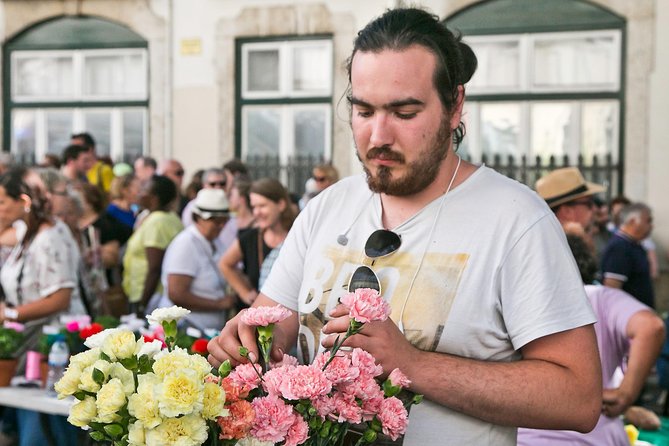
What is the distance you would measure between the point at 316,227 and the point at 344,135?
10.2 metres

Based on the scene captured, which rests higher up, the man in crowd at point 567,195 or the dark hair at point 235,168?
the man in crowd at point 567,195

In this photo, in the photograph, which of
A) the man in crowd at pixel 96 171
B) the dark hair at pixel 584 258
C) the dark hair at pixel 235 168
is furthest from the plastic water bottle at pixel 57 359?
the man in crowd at pixel 96 171

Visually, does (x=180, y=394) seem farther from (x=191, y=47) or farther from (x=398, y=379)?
(x=191, y=47)

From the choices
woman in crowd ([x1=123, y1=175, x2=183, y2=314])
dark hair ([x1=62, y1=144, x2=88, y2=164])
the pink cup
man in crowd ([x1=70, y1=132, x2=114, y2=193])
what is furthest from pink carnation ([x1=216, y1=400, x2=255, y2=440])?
man in crowd ([x1=70, y1=132, x2=114, y2=193])

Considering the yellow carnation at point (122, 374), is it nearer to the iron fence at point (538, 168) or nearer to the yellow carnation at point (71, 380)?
the yellow carnation at point (71, 380)

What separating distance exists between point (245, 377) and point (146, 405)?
22 cm

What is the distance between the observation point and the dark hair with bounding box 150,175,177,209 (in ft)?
25.7

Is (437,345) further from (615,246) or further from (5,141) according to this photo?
(5,141)

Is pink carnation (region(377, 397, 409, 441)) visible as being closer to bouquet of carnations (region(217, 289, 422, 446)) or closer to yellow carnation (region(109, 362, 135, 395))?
bouquet of carnations (region(217, 289, 422, 446))

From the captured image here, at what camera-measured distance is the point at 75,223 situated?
664 centimetres

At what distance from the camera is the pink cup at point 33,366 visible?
5.42 metres

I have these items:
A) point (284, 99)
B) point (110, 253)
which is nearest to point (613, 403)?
point (110, 253)

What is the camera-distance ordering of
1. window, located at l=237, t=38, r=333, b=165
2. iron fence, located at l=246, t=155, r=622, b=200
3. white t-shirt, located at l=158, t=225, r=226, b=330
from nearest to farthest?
1. white t-shirt, located at l=158, t=225, r=226, b=330
2. iron fence, located at l=246, t=155, r=622, b=200
3. window, located at l=237, t=38, r=333, b=165

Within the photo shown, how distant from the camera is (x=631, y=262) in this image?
7742 mm
